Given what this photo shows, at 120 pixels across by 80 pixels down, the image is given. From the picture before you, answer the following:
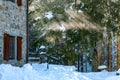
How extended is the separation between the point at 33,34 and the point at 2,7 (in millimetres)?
15387

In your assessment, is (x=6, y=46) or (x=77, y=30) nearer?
(x=6, y=46)

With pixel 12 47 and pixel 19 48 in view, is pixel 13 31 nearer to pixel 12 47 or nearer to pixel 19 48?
pixel 12 47

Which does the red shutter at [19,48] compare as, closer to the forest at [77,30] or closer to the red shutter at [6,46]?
the red shutter at [6,46]

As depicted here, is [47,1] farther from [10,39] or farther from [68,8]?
[10,39]

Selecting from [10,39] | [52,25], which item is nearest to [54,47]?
[52,25]

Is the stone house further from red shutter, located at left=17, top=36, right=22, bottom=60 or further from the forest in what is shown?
the forest

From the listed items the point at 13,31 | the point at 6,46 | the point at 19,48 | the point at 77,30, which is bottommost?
the point at 19,48

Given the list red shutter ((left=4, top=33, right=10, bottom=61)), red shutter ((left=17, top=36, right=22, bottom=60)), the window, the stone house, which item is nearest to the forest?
the stone house

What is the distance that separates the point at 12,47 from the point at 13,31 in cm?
78

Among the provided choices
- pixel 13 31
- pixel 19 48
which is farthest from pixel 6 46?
pixel 19 48

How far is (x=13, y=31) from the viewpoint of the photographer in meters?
15.6

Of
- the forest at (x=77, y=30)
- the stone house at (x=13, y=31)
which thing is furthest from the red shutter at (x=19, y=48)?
the forest at (x=77, y=30)

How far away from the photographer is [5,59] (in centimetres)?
1434

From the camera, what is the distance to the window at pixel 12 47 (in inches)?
569
